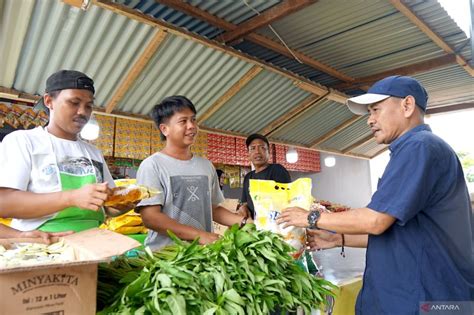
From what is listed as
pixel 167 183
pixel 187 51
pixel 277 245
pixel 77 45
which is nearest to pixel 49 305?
pixel 277 245

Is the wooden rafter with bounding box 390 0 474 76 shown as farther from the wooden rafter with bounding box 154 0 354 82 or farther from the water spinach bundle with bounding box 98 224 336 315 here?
the water spinach bundle with bounding box 98 224 336 315

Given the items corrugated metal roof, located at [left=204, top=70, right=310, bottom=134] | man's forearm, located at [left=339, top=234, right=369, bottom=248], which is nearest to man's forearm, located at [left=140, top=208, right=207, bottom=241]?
man's forearm, located at [left=339, top=234, right=369, bottom=248]

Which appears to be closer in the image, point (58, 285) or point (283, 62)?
point (58, 285)

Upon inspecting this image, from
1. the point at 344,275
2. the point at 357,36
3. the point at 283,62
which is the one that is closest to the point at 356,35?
the point at 357,36

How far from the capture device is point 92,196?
1.19 m

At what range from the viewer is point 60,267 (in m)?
0.84

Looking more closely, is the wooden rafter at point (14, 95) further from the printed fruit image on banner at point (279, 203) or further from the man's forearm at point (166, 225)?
the printed fruit image on banner at point (279, 203)

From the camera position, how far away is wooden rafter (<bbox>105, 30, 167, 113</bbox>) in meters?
3.22

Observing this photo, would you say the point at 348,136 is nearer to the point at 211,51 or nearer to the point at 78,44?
the point at 211,51

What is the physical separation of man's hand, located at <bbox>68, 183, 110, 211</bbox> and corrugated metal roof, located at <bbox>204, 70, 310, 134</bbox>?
10.8 feet

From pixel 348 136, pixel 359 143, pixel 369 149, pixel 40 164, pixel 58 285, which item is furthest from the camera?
pixel 369 149

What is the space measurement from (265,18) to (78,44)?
1.79 m

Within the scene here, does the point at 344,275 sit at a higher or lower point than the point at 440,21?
lower

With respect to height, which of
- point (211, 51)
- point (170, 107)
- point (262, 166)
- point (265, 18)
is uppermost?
point (265, 18)
